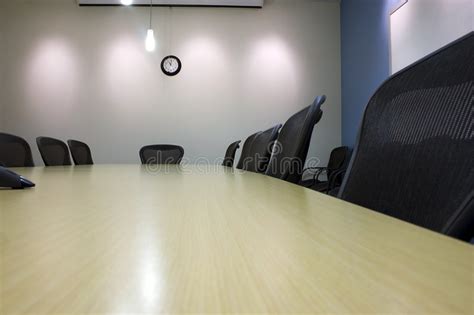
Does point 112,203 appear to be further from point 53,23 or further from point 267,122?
point 53,23

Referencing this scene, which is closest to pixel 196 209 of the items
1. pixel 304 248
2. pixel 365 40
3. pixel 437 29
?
pixel 304 248

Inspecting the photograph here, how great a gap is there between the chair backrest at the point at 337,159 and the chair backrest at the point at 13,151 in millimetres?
3499

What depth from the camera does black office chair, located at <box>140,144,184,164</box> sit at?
4.42m

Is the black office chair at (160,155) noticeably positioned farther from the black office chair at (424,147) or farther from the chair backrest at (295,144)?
the black office chair at (424,147)

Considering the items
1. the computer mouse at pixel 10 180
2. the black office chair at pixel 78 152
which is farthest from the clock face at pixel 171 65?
the computer mouse at pixel 10 180

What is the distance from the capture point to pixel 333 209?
0.51 metres

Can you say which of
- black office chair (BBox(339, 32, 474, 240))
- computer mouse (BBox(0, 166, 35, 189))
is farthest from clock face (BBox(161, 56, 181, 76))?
black office chair (BBox(339, 32, 474, 240))

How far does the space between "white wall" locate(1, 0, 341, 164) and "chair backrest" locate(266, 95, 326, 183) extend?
3.59 metres

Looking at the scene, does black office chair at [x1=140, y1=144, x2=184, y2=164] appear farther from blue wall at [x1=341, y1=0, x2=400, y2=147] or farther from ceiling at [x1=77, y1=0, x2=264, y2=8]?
blue wall at [x1=341, y1=0, x2=400, y2=147]

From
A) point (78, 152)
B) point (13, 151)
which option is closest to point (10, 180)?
point (13, 151)

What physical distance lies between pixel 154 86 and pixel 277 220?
4905 millimetres

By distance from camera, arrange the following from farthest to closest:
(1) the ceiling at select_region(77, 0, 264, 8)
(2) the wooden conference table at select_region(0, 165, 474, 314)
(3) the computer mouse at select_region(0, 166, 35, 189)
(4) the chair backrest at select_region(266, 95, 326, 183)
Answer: (1) the ceiling at select_region(77, 0, 264, 8)
(4) the chair backrest at select_region(266, 95, 326, 183)
(3) the computer mouse at select_region(0, 166, 35, 189)
(2) the wooden conference table at select_region(0, 165, 474, 314)

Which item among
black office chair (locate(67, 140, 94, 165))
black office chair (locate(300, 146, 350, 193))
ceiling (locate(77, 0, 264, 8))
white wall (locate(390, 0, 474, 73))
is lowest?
black office chair (locate(300, 146, 350, 193))

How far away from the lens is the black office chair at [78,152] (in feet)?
11.3
